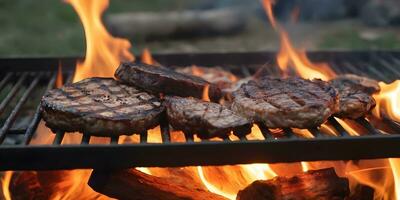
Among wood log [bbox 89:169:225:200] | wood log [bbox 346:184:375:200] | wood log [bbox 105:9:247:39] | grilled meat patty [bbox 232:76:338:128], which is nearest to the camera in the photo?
grilled meat patty [bbox 232:76:338:128]

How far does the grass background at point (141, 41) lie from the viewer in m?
7.50

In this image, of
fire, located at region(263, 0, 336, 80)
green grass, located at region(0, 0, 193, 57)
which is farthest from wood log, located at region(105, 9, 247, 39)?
fire, located at region(263, 0, 336, 80)

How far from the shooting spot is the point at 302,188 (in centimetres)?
290

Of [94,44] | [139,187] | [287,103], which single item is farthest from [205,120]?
[94,44]

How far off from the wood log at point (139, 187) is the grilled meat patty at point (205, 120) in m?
0.43

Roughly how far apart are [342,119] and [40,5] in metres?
8.11

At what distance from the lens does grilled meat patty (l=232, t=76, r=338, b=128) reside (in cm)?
262

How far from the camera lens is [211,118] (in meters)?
2.55

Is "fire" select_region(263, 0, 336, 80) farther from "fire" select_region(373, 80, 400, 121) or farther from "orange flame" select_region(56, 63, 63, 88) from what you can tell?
"orange flame" select_region(56, 63, 63, 88)

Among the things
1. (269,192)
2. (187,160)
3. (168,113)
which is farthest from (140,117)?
(269,192)

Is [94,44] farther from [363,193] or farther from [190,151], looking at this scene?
[363,193]

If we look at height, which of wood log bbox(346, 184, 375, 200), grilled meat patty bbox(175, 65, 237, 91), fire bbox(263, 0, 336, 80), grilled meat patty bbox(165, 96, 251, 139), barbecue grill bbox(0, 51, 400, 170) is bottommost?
barbecue grill bbox(0, 51, 400, 170)

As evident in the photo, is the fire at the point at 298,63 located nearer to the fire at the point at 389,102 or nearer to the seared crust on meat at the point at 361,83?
the seared crust on meat at the point at 361,83

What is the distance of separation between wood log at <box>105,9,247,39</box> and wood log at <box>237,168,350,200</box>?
18.6ft
